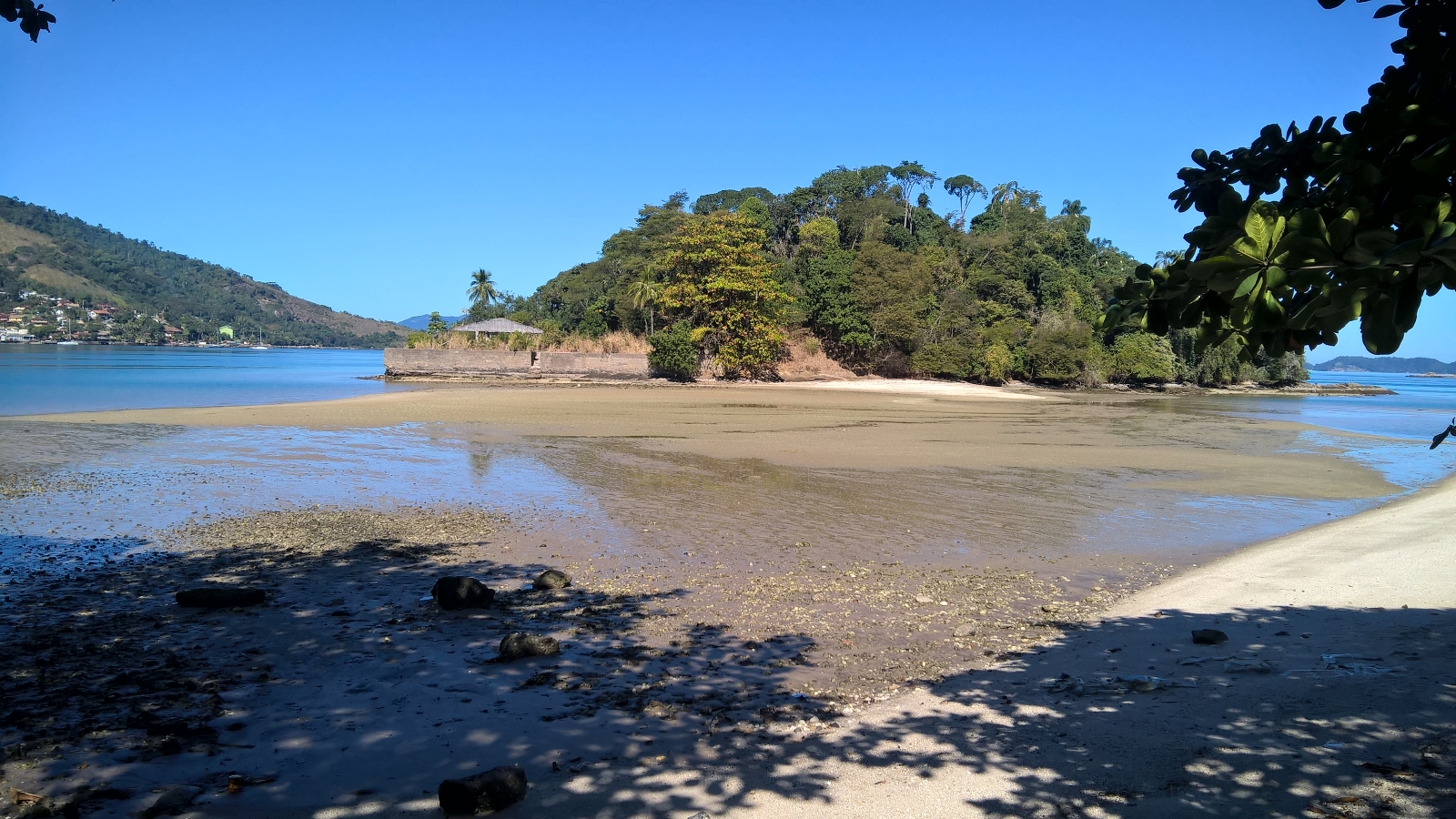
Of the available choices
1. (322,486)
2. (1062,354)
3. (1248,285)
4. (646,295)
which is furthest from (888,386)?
(1248,285)

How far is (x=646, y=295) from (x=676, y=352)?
9.20 m

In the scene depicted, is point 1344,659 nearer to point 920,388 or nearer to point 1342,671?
point 1342,671

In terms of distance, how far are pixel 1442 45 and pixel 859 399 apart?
34.3 metres

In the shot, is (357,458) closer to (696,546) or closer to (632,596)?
(696,546)

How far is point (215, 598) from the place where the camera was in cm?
622

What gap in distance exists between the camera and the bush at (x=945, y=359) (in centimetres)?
Result: 5066

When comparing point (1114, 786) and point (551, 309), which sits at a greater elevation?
point (551, 309)

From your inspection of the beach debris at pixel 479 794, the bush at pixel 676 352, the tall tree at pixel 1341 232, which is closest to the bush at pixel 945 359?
the bush at pixel 676 352

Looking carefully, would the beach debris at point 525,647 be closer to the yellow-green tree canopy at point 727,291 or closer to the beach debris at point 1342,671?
the beach debris at point 1342,671

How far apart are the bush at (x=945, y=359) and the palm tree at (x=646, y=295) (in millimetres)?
16632

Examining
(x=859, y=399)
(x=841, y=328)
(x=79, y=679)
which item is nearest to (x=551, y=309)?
(x=841, y=328)

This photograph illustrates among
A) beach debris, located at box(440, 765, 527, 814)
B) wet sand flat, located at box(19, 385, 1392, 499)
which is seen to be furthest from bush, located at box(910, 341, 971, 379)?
beach debris, located at box(440, 765, 527, 814)

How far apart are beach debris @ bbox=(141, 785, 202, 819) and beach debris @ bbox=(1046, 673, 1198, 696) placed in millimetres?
4237

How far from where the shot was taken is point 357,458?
15.2 m
